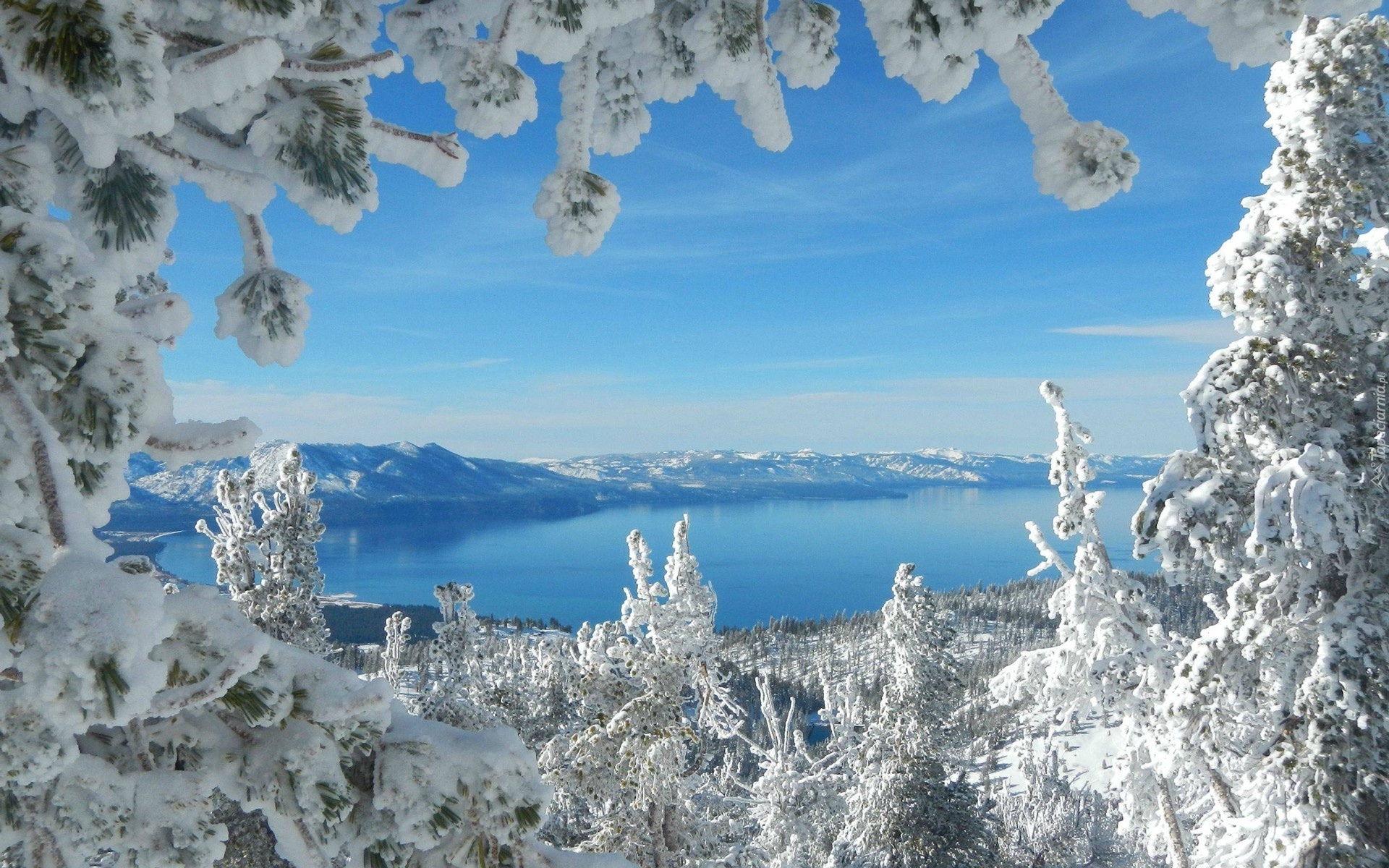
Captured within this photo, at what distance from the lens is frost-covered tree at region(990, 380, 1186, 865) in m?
8.60

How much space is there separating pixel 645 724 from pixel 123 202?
8201 mm

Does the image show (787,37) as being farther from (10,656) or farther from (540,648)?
(540,648)

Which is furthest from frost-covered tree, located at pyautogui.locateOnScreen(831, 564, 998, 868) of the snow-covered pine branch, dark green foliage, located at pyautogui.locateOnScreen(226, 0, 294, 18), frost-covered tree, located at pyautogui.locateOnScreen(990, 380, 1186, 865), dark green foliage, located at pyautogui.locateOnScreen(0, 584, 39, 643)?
dark green foliage, located at pyautogui.locateOnScreen(226, 0, 294, 18)

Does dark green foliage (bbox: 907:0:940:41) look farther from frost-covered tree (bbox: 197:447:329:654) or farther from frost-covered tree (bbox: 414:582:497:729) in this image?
frost-covered tree (bbox: 414:582:497:729)

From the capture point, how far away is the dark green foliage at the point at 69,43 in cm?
128

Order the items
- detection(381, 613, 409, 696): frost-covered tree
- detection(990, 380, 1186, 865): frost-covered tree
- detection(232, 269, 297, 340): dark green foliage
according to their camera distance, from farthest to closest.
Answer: detection(381, 613, 409, 696): frost-covered tree, detection(990, 380, 1186, 865): frost-covered tree, detection(232, 269, 297, 340): dark green foliage

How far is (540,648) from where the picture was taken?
2206cm

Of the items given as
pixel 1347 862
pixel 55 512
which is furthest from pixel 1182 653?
pixel 55 512

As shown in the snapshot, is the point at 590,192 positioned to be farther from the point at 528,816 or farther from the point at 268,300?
the point at 528,816

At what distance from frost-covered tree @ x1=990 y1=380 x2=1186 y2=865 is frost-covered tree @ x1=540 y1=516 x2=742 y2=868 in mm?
4244

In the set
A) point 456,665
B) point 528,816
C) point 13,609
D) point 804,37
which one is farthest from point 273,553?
point 804,37

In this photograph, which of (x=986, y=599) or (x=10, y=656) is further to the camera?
(x=986, y=599)

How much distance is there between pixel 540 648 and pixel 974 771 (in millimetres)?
65382

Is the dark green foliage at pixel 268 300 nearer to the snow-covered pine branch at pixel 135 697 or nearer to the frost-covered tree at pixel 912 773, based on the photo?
the snow-covered pine branch at pixel 135 697
